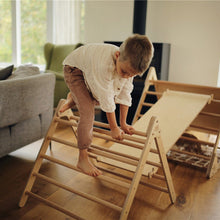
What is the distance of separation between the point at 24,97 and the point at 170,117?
1216mm

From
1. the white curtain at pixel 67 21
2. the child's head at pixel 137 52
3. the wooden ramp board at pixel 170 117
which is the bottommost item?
the wooden ramp board at pixel 170 117

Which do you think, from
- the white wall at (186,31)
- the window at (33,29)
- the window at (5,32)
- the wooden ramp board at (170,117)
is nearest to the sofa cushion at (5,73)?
the wooden ramp board at (170,117)

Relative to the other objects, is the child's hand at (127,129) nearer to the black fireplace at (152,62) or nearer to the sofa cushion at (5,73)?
the sofa cushion at (5,73)

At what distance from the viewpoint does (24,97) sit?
85.2 inches

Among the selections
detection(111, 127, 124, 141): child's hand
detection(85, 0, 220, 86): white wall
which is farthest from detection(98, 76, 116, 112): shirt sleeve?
detection(85, 0, 220, 86): white wall

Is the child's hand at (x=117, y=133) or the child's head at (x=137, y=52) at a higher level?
the child's head at (x=137, y=52)

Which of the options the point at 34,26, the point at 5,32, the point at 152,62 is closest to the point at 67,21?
the point at 34,26

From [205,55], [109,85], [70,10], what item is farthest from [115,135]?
[70,10]

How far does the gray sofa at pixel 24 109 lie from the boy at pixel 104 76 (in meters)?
0.61

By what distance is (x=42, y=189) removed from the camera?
1894mm

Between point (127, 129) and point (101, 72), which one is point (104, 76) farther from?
point (127, 129)

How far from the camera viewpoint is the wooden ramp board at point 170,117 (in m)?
1.95

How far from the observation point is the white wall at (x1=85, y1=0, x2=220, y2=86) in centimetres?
374

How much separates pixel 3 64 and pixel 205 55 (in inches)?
162
